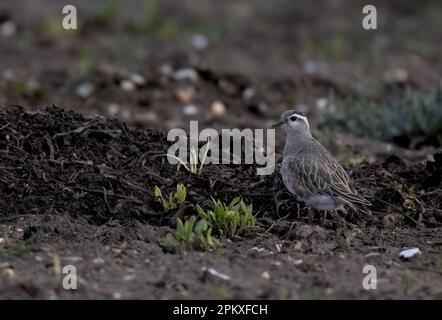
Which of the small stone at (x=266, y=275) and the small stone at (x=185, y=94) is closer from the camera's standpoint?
the small stone at (x=266, y=275)

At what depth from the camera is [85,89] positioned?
13.8 metres

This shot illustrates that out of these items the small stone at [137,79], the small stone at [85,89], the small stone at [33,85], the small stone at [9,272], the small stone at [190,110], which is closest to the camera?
the small stone at [9,272]

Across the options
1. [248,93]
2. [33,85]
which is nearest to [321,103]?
[248,93]

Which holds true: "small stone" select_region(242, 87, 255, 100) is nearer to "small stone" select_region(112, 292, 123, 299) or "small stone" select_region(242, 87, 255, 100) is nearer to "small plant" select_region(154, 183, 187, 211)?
"small plant" select_region(154, 183, 187, 211)

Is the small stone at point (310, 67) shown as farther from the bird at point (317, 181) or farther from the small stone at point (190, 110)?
the bird at point (317, 181)

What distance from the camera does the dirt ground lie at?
6344 mm

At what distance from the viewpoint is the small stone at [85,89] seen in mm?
13670

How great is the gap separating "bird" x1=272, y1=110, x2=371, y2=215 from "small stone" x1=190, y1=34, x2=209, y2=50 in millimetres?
8165

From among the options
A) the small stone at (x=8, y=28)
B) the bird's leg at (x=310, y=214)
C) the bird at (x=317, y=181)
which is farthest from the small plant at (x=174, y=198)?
the small stone at (x=8, y=28)

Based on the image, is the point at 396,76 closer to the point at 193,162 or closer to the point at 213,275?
the point at 193,162

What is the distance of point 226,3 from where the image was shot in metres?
20.0

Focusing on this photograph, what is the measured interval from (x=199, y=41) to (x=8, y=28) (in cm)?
370

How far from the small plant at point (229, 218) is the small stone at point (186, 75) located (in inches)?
283

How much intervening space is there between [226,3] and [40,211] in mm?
13181
